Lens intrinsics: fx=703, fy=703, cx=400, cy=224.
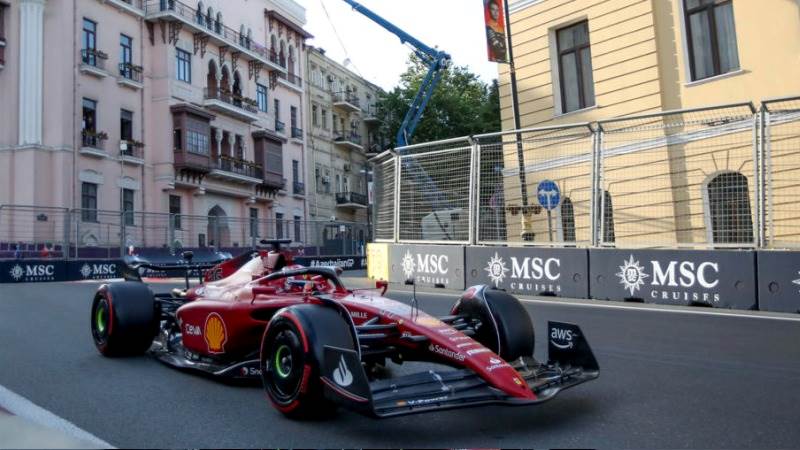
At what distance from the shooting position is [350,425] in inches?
158

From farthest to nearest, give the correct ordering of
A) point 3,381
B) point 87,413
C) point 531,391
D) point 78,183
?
1. point 78,183
2. point 3,381
3. point 87,413
4. point 531,391

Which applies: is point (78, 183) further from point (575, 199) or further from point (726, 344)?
point (726, 344)

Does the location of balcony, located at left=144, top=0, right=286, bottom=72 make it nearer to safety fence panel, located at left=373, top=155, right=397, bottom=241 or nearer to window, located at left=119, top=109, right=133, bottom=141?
window, located at left=119, top=109, right=133, bottom=141

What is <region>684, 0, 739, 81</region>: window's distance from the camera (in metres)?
14.5

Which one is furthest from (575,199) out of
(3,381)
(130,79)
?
(130,79)

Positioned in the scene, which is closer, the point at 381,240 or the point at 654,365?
the point at 654,365

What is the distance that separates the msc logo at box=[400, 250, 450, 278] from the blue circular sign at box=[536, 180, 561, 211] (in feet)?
7.29

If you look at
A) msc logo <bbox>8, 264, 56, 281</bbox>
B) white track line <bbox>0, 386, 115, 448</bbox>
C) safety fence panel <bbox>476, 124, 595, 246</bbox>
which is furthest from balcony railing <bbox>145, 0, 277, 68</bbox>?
white track line <bbox>0, 386, 115, 448</bbox>

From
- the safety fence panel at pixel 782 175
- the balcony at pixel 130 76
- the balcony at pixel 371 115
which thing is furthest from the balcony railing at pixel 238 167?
the safety fence panel at pixel 782 175

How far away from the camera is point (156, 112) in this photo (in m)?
34.9

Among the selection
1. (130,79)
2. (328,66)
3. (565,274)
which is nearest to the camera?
(565,274)

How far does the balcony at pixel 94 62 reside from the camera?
30.5 metres

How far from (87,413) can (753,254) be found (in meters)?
8.31

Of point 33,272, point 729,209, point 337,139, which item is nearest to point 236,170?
point 337,139
